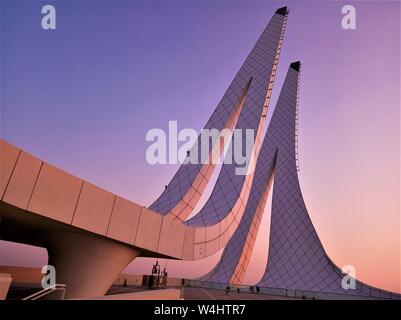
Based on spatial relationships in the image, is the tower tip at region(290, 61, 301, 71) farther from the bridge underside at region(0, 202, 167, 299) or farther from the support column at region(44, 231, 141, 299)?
the support column at region(44, 231, 141, 299)

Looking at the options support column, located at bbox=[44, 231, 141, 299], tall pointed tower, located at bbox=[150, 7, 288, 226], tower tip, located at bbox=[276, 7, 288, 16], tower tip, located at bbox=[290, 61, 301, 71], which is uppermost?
tower tip, located at bbox=[276, 7, 288, 16]

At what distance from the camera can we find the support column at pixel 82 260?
1167 cm

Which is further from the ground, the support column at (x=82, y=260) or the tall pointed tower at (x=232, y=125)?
the tall pointed tower at (x=232, y=125)

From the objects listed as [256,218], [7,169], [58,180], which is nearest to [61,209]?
[58,180]

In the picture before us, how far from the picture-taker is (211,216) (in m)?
21.5

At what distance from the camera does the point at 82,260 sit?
12023 mm

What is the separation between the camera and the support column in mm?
11672

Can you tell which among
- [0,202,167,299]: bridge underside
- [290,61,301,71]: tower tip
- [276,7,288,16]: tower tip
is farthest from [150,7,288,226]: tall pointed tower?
[290,61,301,71]: tower tip

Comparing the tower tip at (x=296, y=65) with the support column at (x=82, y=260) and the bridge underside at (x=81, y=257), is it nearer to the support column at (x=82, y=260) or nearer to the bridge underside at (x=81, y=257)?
the bridge underside at (x=81, y=257)

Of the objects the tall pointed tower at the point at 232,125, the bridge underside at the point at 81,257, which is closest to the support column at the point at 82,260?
the bridge underside at the point at 81,257

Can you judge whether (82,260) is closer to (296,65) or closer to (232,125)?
(232,125)

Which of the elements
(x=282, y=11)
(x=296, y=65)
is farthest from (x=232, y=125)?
(x=296, y=65)

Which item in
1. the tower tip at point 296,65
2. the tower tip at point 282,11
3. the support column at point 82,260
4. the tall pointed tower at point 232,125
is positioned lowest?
the support column at point 82,260

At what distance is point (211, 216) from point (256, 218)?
18.8 metres
